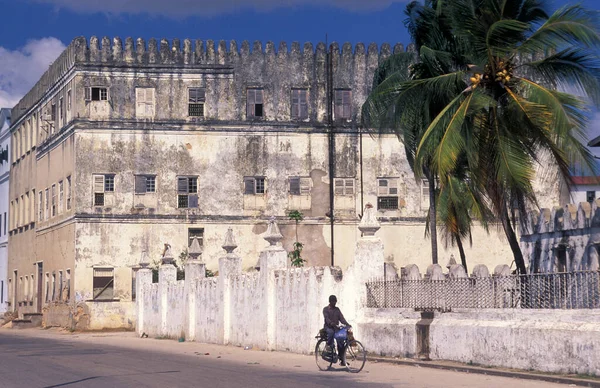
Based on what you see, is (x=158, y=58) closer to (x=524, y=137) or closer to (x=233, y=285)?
(x=233, y=285)

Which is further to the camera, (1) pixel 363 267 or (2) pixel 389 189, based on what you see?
(2) pixel 389 189

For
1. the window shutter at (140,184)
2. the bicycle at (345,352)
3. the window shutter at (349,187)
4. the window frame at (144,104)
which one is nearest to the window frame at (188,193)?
the window shutter at (140,184)

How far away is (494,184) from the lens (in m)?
24.6

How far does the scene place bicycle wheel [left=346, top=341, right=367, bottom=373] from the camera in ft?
70.9

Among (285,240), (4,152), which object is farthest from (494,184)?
(4,152)

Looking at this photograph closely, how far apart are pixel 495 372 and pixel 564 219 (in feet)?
38.2

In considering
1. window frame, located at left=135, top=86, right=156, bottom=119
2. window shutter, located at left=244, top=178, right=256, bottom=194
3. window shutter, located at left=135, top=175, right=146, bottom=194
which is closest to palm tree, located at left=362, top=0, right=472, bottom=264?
window shutter, located at left=244, top=178, right=256, bottom=194

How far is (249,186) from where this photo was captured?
171 ft

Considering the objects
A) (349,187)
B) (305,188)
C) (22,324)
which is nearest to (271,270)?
(305,188)

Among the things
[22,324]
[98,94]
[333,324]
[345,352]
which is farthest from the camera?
[22,324]

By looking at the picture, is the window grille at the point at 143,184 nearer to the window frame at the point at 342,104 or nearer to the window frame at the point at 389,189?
the window frame at the point at 342,104

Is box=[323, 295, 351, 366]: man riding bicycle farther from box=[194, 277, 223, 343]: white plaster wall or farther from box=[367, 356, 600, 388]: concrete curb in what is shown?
box=[194, 277, 223, 343]: white plaster wall

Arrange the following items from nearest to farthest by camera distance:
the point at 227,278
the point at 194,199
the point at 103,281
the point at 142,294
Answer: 1. the point at 227,278
2. the point at 142,294
3. the point at 103,281
4. the point at 194,199

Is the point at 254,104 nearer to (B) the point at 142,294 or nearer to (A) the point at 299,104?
(A) the point at 299,104
